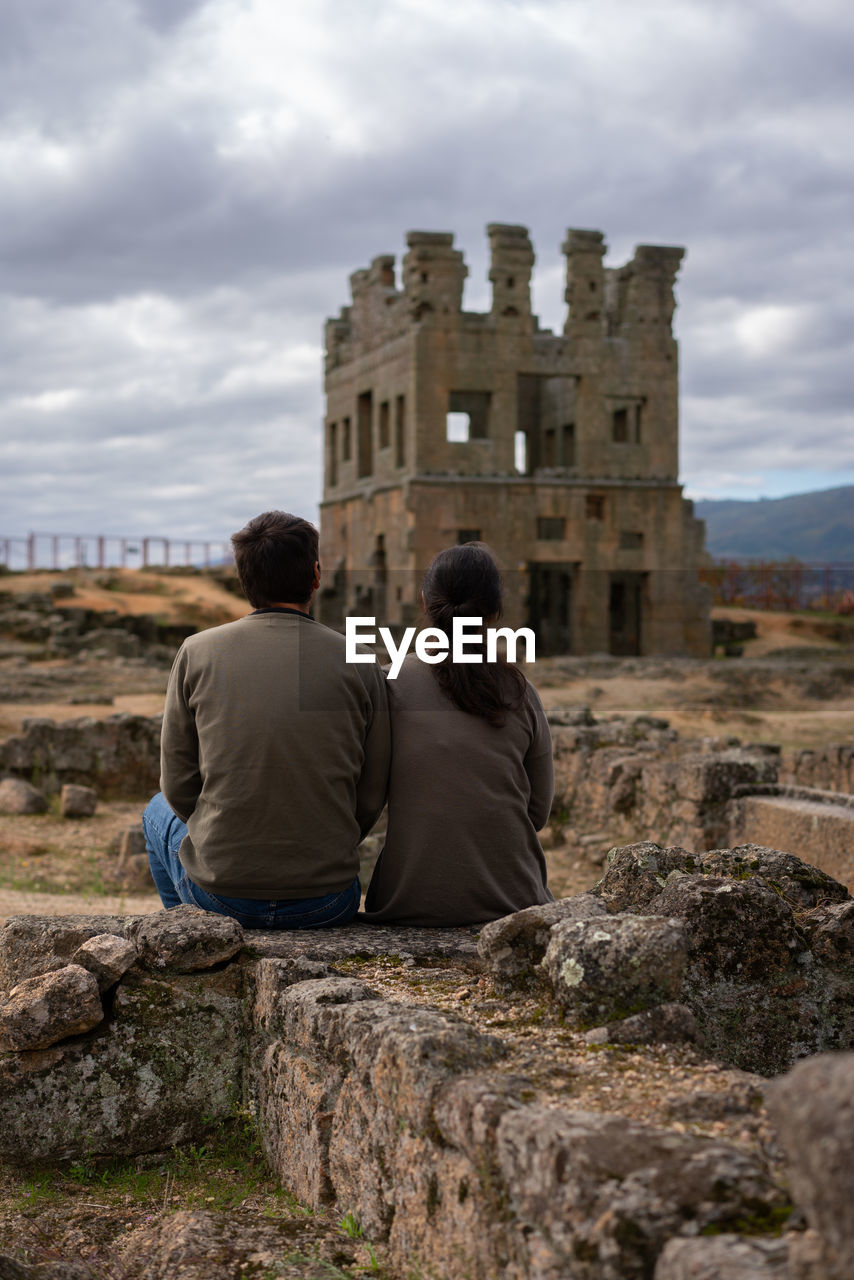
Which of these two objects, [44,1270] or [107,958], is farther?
[107,958]

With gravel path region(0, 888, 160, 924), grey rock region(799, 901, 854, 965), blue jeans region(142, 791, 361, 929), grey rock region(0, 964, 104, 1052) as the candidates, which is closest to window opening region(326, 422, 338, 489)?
gravel path region(0, 888, 160, 924)

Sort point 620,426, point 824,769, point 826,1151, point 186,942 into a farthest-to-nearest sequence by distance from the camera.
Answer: point 620,426 < point 824,769 < point 186,942 < point 826,1151

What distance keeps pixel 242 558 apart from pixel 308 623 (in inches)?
12.7

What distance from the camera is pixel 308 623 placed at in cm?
450

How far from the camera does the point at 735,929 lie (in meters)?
3.57

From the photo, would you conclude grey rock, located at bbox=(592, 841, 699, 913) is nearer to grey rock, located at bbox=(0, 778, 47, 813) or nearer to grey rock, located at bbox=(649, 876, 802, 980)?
grey rock, located at bbox=(649, 876, 802, 980)

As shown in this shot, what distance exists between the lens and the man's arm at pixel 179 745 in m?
4.43

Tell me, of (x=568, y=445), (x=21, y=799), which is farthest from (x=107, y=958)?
(x=568, y=445)

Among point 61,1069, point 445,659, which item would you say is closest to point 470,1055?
point 61,1069

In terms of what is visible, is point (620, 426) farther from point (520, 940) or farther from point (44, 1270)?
point (44, 1270)

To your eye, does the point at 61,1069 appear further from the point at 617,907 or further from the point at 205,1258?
the point at 617,907

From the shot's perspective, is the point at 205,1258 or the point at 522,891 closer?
the point at 205,1258

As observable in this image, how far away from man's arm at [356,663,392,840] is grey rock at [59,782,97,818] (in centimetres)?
848

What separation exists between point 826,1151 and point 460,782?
263 centimetres
